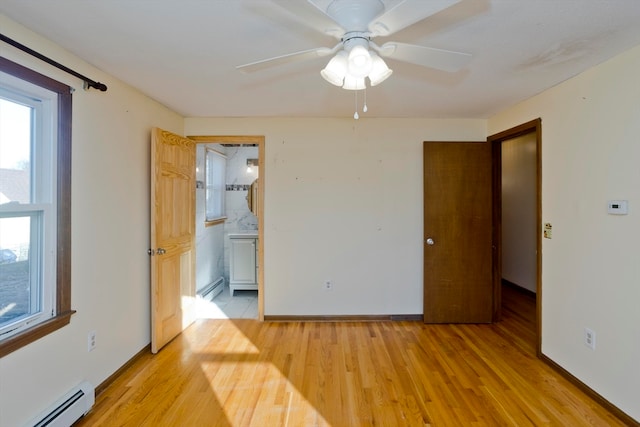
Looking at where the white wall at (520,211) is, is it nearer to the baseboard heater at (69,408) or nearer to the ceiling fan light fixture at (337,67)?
the ceiling fan light fixture at (337,67)

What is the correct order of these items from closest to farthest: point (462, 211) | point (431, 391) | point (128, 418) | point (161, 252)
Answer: point (128, 418) → point (431, 391) → point (161, 252) → point (462, 211)

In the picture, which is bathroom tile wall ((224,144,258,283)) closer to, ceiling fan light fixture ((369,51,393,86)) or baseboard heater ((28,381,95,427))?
baseboard heater ((28,381,95,427))

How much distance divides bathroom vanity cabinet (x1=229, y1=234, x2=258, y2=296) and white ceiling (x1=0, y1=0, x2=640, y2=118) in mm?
2100

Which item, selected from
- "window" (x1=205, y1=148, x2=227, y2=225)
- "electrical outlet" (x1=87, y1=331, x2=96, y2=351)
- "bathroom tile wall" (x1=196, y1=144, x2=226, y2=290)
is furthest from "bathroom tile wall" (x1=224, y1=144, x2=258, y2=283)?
"electrical outlet" (x1=87, y1=331, x2=96, y2=351)

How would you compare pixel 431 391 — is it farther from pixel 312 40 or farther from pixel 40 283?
pixel 40 283

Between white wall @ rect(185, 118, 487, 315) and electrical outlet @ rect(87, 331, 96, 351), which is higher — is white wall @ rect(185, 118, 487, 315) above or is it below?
above

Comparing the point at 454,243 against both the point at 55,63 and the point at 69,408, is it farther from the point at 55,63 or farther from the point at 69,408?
the point at 55,63

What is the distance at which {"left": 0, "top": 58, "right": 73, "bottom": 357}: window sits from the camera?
5.36 feet

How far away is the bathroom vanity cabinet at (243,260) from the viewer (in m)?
4.40

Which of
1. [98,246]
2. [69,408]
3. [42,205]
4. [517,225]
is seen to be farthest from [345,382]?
[517,225]

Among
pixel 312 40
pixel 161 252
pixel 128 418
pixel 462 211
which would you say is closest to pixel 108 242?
pixel 161 252

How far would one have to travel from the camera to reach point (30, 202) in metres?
1.78

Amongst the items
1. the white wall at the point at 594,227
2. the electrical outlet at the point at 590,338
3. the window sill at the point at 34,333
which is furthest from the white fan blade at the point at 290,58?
the electrical outlet at the point at 590,338

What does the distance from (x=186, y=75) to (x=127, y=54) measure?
0.41 metres
